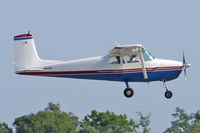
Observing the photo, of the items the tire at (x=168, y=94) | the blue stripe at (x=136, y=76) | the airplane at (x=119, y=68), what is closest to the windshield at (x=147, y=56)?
the airplane at (x=119, y=68)

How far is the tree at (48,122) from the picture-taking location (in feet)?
364

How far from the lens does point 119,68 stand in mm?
61875

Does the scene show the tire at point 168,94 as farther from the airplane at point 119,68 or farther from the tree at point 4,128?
the tree at point 4,128

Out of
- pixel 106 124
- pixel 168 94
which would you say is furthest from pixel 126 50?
pixel 106 124

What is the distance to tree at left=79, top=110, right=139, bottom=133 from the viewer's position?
361ft

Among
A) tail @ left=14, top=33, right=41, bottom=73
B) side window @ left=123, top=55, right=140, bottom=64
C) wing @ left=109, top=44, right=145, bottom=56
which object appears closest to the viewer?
wing @ left=109, top=44, right=145, bottom=56

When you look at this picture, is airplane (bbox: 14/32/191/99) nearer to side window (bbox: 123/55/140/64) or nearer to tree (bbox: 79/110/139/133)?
side window (bbox: 123/55/140/64)

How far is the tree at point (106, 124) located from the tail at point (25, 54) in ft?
148

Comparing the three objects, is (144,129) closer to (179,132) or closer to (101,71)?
(179,132)

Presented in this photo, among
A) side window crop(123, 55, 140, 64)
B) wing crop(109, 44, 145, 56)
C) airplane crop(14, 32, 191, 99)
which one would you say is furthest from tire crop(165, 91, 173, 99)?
wing crop(109, 44, 145, 56)

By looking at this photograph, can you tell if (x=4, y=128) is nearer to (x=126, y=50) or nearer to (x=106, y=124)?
(x=106, y=124)

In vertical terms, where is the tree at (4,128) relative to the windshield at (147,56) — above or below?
below

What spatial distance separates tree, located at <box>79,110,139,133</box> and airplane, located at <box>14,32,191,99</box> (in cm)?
4638

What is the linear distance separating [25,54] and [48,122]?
5110cm
